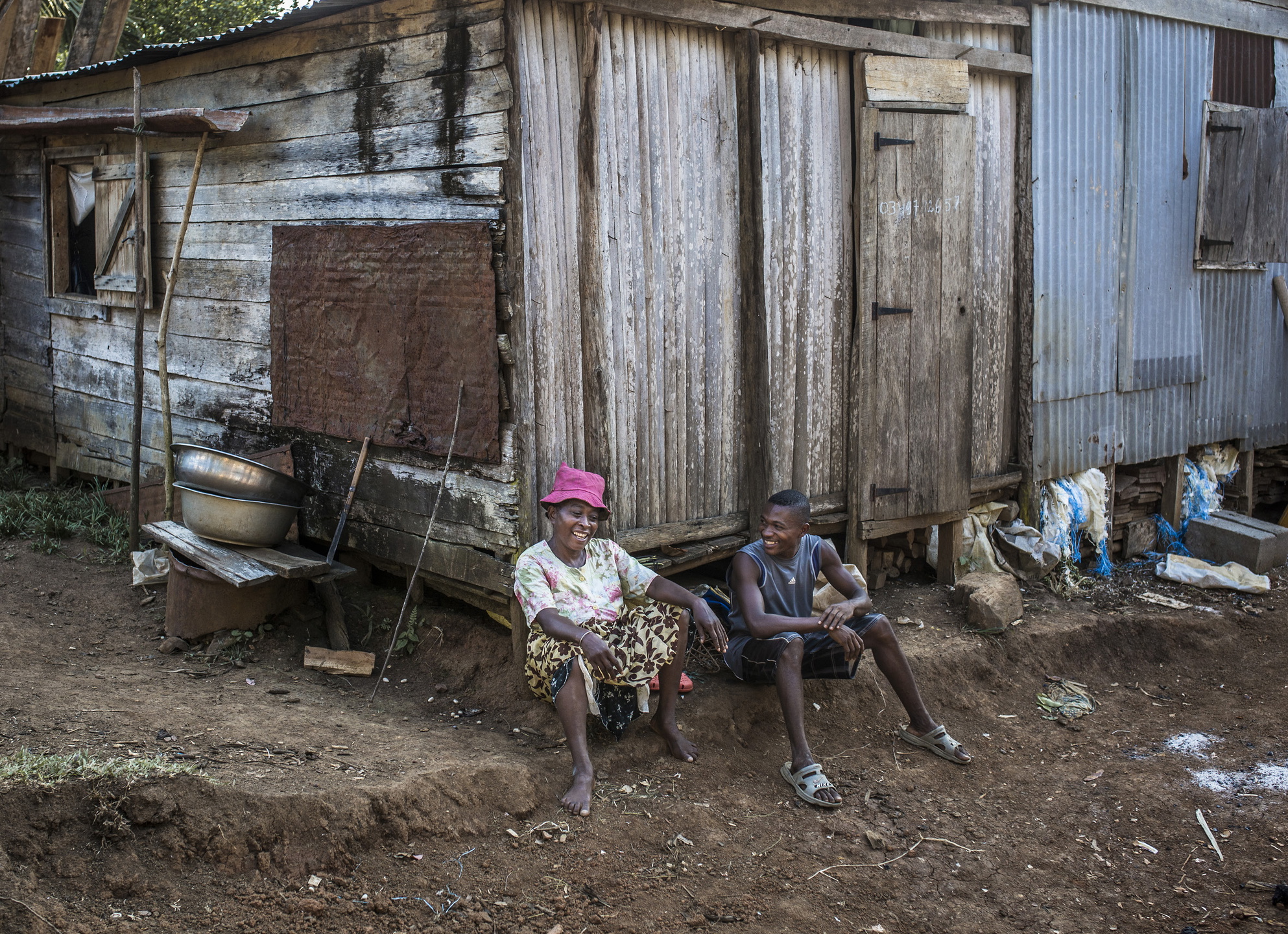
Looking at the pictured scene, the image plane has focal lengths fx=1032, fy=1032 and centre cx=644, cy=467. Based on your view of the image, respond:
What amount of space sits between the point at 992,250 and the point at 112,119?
5374 mm

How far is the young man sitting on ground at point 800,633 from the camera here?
4352mm

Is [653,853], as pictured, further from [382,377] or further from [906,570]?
[906,570]

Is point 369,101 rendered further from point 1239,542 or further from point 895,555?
point 1239,542

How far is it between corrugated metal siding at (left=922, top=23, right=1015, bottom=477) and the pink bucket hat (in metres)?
2.96

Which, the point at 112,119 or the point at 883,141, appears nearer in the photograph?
the point at 883,141

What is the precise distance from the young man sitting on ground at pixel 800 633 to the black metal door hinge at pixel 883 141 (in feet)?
7.10

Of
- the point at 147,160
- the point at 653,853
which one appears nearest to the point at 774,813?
the point at 653,853

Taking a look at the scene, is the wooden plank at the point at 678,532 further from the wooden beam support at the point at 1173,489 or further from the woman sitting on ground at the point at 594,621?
Result: the wooden beam support at the point at 1173,489

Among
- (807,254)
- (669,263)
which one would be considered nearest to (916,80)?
(807,254)

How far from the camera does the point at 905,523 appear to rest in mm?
6109

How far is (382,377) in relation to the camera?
5.29 meters

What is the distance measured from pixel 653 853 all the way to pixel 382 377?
2773 mm

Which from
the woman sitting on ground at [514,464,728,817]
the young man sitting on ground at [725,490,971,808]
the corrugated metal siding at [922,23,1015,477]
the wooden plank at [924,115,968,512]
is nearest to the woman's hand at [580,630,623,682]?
the woman sitting on ground at [514,464,728,817]

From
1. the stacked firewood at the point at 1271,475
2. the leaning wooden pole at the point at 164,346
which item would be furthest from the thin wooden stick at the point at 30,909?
the stacked firewood at the point at 1271,475
